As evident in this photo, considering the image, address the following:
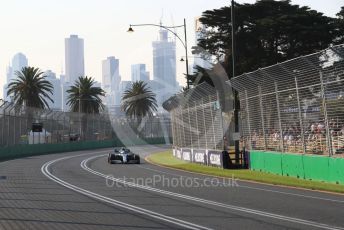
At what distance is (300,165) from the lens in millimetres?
21500

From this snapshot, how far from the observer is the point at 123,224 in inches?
414

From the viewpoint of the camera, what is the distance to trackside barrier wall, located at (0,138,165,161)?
4892cm

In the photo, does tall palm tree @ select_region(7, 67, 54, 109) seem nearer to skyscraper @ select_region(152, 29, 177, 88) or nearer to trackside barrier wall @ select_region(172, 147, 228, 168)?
skyscraper @ select_region(152, 29, 177, 88)

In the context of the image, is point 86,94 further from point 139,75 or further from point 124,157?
point 124,157

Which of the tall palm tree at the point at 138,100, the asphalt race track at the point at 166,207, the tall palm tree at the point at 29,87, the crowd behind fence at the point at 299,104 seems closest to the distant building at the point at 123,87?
the tall palm tree at the point at 138,100

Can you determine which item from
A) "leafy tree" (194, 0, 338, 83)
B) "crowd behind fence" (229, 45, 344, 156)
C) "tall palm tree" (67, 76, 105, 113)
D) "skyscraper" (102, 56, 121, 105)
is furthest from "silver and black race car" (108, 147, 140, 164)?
"skyscraper" (102, 56, 121, 105)

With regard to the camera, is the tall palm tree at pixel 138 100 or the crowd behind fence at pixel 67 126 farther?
the tall palm tree at pixel 138 100

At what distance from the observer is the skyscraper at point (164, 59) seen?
229 ft

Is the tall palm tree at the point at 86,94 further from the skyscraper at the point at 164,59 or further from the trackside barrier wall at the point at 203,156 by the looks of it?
the trackside barrier wall at the point at 203,156

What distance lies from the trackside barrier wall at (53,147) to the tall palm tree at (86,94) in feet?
24.1

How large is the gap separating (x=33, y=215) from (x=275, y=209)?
5078mm

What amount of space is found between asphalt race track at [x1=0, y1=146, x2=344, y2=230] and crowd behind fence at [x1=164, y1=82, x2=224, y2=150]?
1173 centimetres

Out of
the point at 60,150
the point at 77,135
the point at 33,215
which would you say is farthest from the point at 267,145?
the point at 77,135

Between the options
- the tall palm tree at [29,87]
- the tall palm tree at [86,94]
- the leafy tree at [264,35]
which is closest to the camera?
the leafy tree at [264,35]
